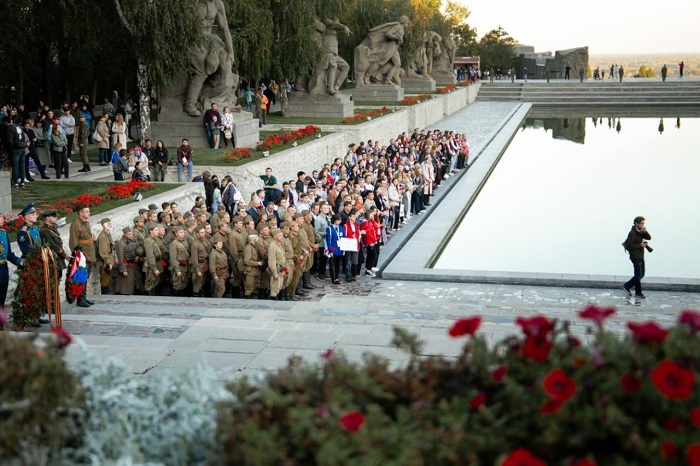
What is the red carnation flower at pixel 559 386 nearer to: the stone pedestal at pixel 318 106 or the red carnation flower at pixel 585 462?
the red carnation flower at pixel 585 462

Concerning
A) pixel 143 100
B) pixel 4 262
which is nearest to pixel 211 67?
pixel 143 100

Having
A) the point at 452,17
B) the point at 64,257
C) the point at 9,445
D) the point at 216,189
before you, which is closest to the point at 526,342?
the point at 9,445

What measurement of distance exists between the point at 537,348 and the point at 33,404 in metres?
2.50

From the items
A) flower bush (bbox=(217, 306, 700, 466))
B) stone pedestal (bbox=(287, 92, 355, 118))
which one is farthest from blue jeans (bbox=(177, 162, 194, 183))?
flower bush (bbox=(217, 306, 700, 466))

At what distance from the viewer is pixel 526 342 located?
432cm

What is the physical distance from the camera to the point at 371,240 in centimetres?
1497

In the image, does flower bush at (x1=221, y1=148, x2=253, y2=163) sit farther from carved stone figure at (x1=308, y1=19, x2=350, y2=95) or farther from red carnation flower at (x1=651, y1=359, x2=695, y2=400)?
red carnation flower at (x1=651, y1=359, x2=695, y2=400)

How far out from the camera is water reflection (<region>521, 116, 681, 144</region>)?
39281mm

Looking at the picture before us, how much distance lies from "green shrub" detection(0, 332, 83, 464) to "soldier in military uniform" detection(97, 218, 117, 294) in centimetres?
759

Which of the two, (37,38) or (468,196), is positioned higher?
(37,38)

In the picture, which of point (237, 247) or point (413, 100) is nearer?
point (237, 247)

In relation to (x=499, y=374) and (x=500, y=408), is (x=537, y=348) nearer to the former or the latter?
(x=499, y=374)

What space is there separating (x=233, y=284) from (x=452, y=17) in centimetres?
6949

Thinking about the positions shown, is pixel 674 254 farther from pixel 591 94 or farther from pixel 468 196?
pixel 591 94
